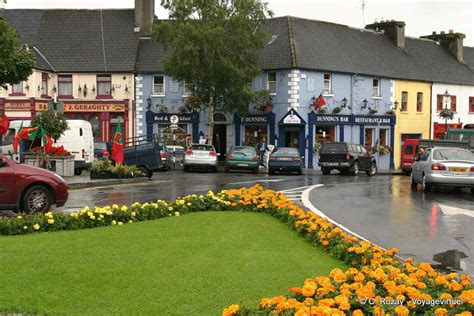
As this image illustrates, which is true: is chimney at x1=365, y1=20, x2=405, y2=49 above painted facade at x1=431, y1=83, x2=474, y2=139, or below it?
above

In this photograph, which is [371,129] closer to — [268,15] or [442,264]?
[268,15]

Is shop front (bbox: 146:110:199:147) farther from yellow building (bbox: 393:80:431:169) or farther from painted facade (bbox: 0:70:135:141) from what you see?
yellow building (bbox: 393:80:431:169)

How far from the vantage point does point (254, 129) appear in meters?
45.5

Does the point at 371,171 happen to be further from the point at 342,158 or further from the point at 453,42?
the point at 453,42

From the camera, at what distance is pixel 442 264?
355 inches

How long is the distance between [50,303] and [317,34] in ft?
140

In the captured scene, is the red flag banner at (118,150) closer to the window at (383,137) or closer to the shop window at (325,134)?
the shop window at (325,134)

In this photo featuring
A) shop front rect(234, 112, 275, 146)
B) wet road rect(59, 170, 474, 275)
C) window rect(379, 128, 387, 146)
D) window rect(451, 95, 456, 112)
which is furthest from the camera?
window rect(451, 95, 456, 112)

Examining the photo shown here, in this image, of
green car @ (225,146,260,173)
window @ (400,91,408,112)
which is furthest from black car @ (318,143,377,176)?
window @ (400,91,408,112)

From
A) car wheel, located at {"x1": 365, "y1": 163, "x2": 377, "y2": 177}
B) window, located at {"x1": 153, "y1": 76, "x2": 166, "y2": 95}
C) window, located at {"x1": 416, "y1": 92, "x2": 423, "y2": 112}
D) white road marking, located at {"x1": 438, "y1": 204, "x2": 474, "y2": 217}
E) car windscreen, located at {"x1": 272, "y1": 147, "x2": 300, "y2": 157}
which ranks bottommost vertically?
car wheel, located at {"x1": 365, "y1": 163, "x2": 377, "y2": 177}

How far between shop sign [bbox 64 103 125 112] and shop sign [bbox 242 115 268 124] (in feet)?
28.7

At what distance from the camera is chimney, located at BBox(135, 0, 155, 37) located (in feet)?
156

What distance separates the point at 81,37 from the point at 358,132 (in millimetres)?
21465

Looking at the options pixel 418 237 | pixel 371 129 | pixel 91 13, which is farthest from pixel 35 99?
pixel 418 237
